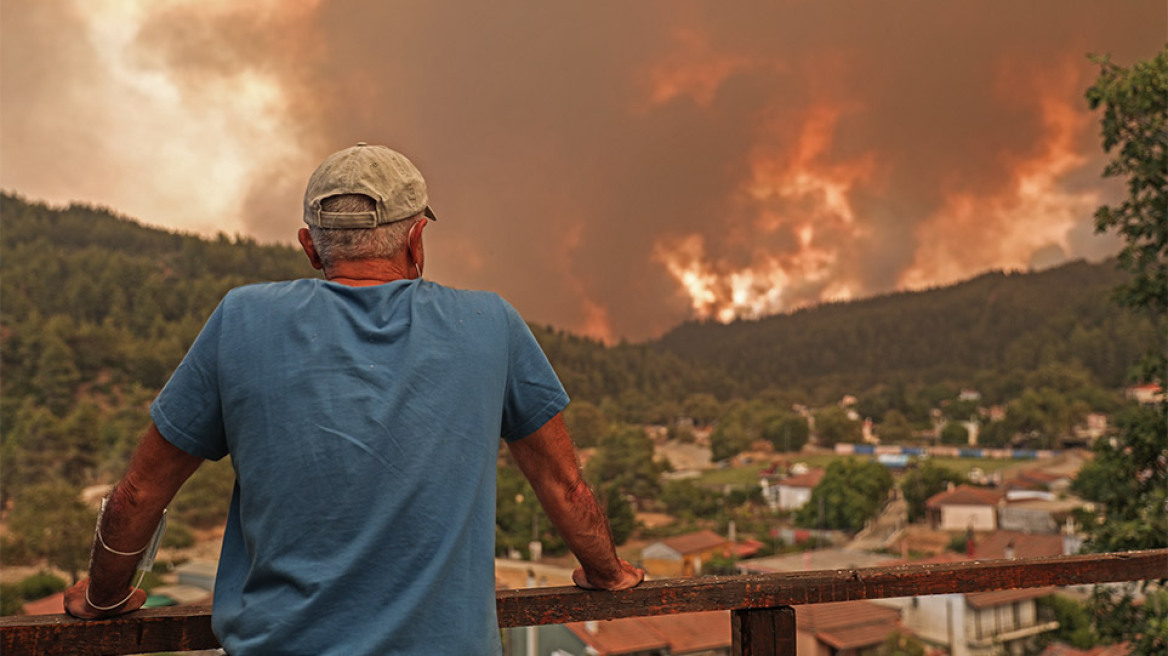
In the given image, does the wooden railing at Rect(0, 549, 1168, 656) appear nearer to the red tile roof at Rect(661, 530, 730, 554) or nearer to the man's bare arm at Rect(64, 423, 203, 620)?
the man's bare arm at Rect(64, 423, 203, 620)

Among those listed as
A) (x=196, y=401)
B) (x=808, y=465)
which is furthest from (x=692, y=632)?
(x=808, y=465)

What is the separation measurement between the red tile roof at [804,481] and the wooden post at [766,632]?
54334mm

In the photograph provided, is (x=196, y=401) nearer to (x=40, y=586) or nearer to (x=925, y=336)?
(x=40, y=586)

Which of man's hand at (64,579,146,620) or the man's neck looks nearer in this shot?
the man's neck

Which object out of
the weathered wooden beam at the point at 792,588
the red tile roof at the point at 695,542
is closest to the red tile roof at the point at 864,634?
the red tile roof at the point at 695,542

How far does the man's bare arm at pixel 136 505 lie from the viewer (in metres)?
0.90

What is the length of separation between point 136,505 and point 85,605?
0.75 ft

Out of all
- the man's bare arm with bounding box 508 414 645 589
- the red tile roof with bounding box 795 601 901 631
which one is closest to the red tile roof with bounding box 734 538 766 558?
the red tile roof with bounding box 795 601 901 631

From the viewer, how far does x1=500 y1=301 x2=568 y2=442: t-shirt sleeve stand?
91cm

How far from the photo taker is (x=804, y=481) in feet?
177

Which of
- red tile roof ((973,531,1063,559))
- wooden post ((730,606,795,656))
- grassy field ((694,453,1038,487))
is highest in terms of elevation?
grassy field ((694,453,1038,487))

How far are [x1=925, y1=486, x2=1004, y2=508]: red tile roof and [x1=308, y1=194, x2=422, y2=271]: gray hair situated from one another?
45.7 m

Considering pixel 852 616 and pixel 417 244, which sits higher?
pixel 417 244

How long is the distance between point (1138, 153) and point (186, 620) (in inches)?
269
